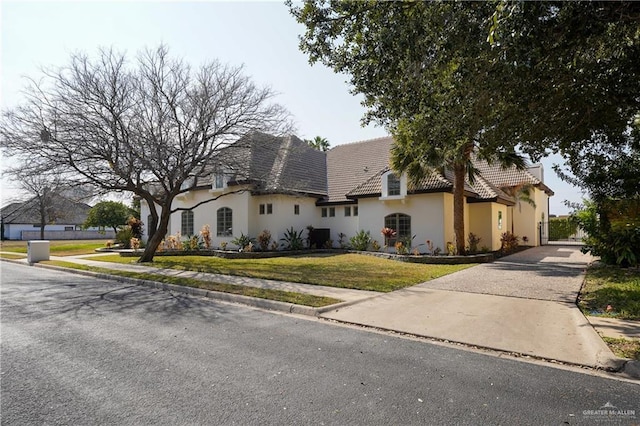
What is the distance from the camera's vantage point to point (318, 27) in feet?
24.8

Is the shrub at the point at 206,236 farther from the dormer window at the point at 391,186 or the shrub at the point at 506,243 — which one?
the shrub at the point at 506,243

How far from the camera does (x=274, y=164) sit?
23000 mm

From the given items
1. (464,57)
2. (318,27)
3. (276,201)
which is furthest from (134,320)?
(276,201)

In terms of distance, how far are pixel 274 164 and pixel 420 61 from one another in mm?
16874

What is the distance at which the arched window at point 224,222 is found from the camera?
2292cm

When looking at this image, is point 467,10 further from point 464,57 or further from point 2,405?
point 2,405

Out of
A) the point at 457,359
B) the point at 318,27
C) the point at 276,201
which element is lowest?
the point at 457,359

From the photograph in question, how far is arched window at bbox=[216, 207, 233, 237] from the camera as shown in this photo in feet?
75.2

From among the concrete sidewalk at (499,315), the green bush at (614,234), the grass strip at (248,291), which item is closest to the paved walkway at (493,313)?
the concrete sidewalk at (499,315)

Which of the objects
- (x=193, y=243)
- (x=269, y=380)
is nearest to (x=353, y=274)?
(x=269, y=380)

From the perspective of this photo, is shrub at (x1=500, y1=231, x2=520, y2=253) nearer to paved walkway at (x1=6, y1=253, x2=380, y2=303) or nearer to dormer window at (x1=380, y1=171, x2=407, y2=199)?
dormer window at (x1=380, y1=171, x2=407, y2=199)

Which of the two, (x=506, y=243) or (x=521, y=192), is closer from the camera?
(x=506, y=243)

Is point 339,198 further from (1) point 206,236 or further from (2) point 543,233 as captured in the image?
(2) point 543,233

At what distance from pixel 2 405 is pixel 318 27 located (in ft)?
25.4
